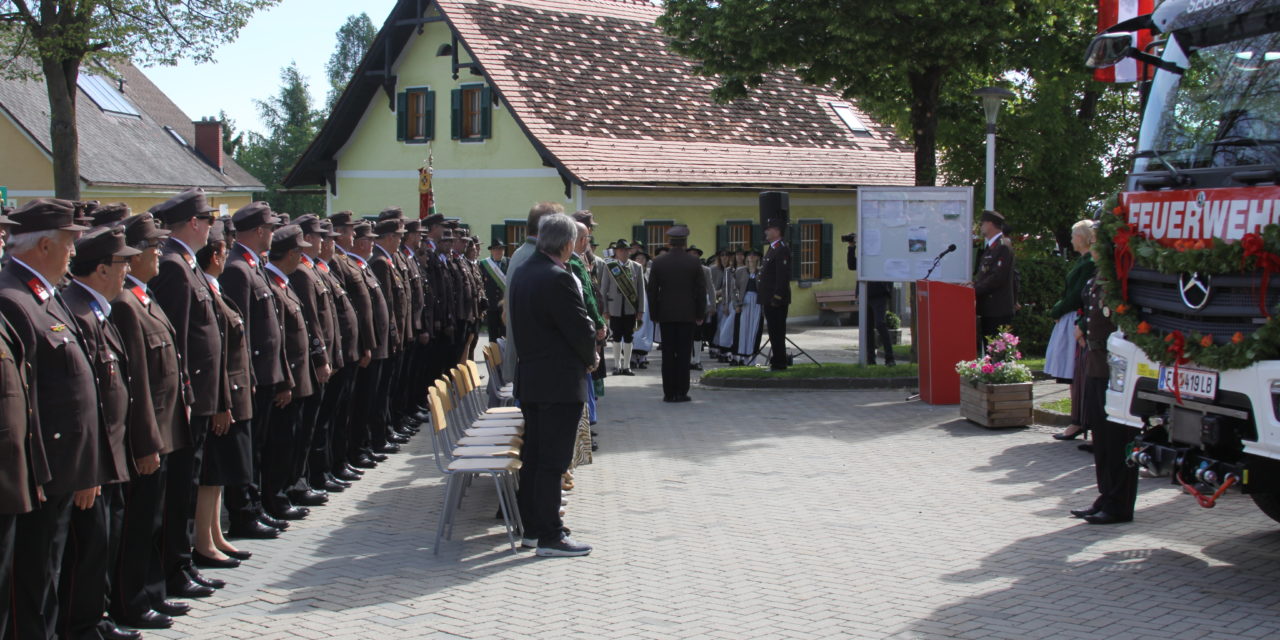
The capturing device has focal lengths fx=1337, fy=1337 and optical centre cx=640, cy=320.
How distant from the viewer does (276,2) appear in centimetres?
2852

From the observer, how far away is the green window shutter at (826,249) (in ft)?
111

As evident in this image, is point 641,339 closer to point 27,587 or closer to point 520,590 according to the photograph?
point 520,590

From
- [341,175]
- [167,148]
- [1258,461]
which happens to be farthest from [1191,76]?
[167,148]

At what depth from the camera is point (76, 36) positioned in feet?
80.0

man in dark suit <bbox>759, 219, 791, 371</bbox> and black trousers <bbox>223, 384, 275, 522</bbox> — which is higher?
man in dark suit <bbox>759, 219, 791, 371</bbox>

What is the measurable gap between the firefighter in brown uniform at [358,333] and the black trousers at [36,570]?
15.9 ft

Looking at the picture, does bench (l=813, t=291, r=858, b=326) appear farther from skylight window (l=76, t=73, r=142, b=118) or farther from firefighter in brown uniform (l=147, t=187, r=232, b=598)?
skylight window (l=76, t=73, r=142, b=118)

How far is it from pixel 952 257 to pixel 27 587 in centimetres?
1237

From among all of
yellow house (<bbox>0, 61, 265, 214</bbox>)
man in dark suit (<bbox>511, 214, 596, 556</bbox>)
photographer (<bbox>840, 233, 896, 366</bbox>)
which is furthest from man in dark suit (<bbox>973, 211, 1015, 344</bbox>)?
yellow house (<bbox>0, 61, 265, 214</bbox>)

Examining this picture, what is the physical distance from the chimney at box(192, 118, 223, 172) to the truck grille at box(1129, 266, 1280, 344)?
48.1 metres

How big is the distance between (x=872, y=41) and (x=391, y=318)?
9.24 metres

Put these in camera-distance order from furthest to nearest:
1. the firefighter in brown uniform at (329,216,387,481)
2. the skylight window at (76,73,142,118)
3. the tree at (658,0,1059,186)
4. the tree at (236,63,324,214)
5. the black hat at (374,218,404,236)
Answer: the tree at (236,63,324,214) < the skylight window at (76,73,142,118) < the tree at (658,0,1059,186) < the black hat at (374,218,404,236) < the firefighter in brown uniform at (329,216,387,481)

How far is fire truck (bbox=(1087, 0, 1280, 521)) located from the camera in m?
6.62

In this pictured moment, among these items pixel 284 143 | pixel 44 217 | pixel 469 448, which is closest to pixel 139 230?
pixel 44 217
